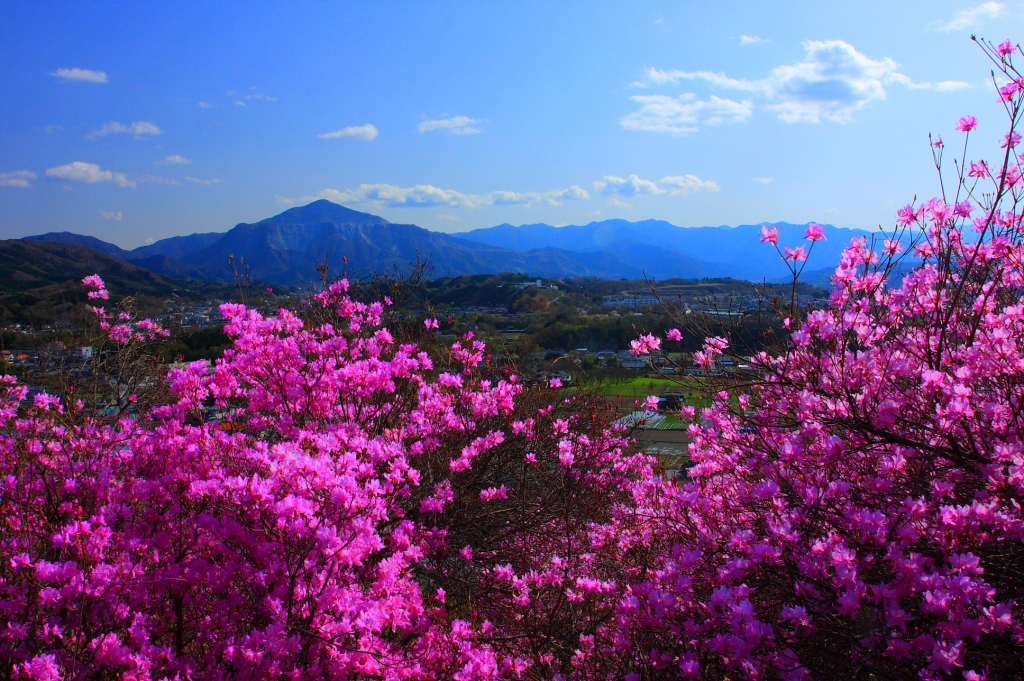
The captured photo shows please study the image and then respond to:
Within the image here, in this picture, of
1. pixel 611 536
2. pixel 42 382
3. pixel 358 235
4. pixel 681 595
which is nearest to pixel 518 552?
pixel 611 536

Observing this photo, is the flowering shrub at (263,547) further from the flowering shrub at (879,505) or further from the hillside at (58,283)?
Answer: the hillside at (58,283)

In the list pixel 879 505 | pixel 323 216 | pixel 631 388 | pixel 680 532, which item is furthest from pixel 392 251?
pixel 879 505

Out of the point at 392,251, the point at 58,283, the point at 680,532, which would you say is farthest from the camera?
the point at 392,251

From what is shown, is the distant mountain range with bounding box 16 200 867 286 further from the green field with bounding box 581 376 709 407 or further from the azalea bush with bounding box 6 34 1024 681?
the azalea bush with bounding box 6 34 1024 681

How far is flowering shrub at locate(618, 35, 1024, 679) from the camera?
2.40m

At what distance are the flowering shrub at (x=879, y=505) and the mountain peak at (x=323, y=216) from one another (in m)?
174

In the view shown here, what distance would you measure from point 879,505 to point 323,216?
191m

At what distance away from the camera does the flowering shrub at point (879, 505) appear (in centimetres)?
240

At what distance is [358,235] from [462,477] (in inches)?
6311

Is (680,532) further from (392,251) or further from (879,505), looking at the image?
(392,251)

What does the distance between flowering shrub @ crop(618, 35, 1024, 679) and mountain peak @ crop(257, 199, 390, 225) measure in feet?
571

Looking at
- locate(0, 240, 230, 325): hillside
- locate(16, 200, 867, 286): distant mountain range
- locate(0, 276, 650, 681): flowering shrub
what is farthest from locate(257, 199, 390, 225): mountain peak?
locate(0, 276, 650, 681): flowering shrub

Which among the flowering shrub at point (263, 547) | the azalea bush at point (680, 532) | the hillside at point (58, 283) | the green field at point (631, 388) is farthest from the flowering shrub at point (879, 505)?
the hillside at point (58, 283)

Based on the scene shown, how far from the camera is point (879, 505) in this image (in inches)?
116
